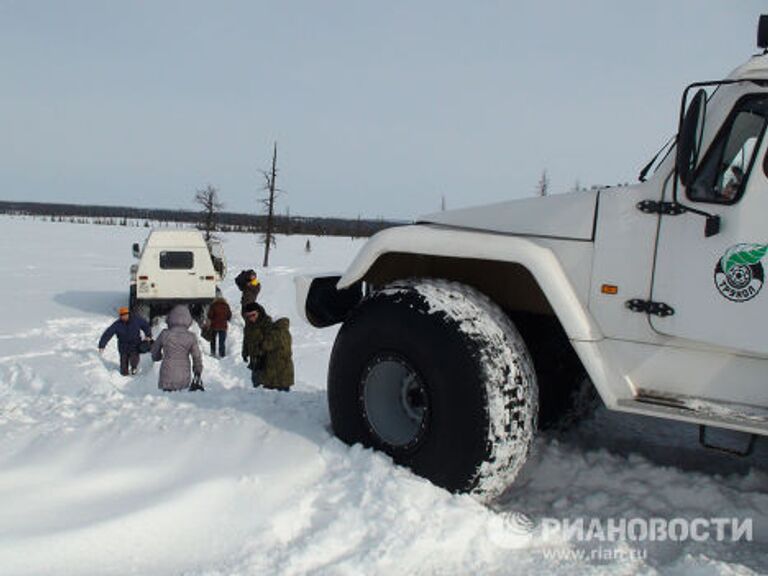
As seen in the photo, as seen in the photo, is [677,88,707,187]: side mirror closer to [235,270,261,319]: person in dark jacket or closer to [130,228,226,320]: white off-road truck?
[235,270,261,319]: person in dark jacket

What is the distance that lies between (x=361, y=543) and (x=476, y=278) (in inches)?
73.3

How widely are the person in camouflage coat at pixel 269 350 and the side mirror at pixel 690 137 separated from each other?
588cm

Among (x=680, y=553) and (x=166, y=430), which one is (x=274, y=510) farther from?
(x=680, y=553)

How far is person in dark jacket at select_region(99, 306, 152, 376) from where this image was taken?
1090cm

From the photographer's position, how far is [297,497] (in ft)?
10.7

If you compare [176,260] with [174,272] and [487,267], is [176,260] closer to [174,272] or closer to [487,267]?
[174,272]

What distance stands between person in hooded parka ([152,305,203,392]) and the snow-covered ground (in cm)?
317

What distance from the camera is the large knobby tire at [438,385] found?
128 inches

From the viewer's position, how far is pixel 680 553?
3.04 m

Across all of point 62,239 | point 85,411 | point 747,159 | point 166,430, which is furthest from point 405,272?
point 62,239

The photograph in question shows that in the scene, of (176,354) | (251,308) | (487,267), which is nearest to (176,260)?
(176,354)

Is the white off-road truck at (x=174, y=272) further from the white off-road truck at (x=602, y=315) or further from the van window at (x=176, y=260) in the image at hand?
the white off-road truck at (x=602, y=315)

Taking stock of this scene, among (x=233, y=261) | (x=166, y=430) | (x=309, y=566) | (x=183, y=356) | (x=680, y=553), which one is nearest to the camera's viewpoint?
(x=309, y=566)

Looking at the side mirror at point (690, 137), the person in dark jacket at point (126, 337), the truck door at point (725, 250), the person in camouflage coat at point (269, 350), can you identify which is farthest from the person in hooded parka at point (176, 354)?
the side mirror at point (690, 137)
